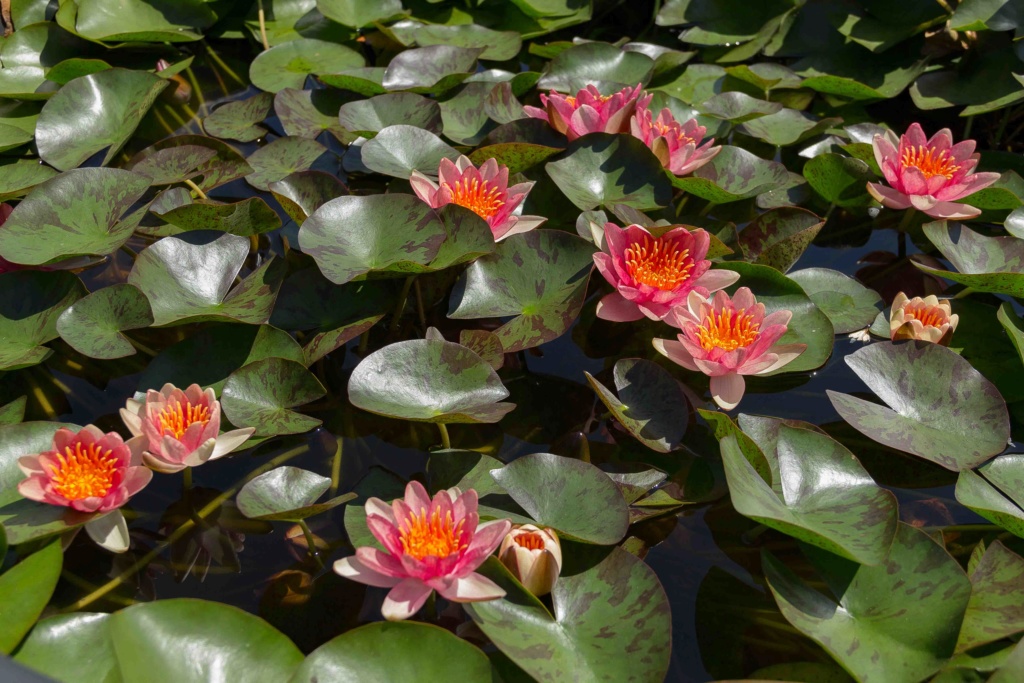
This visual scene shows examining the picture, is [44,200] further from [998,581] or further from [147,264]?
[998,581]

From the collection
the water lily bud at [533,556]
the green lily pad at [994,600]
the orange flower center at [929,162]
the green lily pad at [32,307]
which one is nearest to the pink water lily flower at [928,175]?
the orange flower center at [929,162]

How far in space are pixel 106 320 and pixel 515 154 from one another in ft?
4.25

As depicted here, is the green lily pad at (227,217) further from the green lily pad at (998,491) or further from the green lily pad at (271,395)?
the green lily pad at (998,491)

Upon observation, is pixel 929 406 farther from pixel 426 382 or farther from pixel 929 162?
pixel 426 382

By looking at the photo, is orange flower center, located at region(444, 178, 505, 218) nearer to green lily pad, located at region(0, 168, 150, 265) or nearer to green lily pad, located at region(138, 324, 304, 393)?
green lily pad, located at region(138, 324, 304, 393)

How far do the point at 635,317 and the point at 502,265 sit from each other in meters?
0.40

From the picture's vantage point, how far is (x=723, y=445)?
68.1 inches

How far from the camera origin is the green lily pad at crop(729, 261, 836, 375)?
2197 mm

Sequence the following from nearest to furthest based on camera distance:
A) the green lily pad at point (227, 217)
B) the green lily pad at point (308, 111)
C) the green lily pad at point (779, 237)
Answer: the green lily pad at point (227, 217)
the green lily pad at point (779, 237)
the green lily pad at point (308, 111)

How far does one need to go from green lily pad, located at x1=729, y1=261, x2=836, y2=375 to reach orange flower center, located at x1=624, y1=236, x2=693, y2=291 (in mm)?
188

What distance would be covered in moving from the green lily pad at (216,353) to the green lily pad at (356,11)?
1757 millimetres

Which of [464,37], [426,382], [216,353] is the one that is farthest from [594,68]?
[216,353]

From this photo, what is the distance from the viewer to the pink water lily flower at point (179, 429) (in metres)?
1.78

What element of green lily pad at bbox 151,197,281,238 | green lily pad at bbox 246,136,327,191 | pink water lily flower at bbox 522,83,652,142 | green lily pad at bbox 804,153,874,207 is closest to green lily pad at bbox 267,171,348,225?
green lily pad at bbox 151,197,281,238
